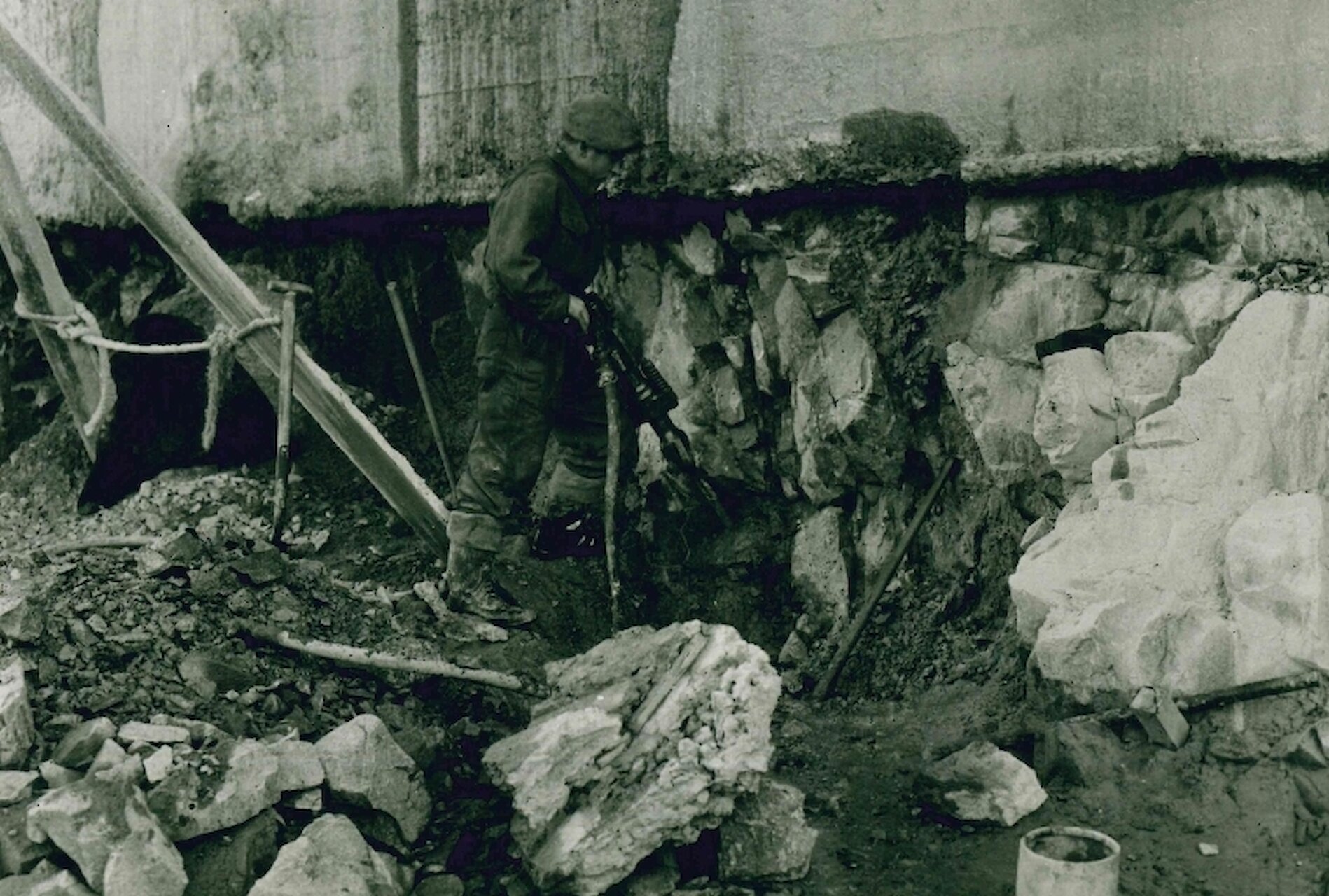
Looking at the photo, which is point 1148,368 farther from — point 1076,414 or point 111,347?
point 111,347

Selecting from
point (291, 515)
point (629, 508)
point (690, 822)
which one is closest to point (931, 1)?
point (629, 508)

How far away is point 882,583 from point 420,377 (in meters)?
2.44

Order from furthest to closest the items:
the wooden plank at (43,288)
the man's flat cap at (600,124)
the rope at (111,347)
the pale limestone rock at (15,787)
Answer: the wooden plank at (43,288) → the rope at (111,347) → the man's flat cap at (600,124) → the pale limestone rock at (15,787)

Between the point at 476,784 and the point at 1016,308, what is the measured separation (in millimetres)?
2333

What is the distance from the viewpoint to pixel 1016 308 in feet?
14.7

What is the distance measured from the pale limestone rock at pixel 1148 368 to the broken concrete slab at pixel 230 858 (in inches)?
110

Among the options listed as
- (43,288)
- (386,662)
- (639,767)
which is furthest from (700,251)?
(43,288)

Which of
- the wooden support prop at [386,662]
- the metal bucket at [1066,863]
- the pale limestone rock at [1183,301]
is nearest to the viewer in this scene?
the metal bucket at [1066,863]

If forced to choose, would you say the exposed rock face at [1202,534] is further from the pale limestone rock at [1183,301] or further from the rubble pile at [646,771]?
the rubble pile at [646,771]

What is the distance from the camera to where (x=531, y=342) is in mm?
4848

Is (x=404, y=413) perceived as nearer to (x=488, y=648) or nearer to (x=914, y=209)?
(x=488, y=648)

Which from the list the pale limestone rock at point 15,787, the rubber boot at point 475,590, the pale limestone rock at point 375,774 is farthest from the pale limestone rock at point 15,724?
the rubber boot at point 475,590

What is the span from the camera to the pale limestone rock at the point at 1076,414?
13.7ft

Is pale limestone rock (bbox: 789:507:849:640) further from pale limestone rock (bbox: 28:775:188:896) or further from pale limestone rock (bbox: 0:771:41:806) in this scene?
pale limestone rock (bbox: 0:771:41:806)
